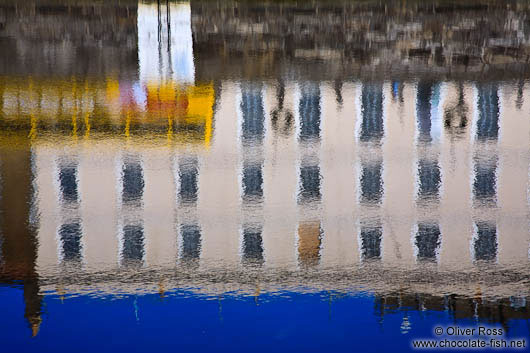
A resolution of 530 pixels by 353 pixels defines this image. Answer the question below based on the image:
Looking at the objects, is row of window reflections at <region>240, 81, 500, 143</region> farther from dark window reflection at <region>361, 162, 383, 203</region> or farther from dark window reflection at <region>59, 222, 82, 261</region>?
dark window reflection at <region>59, 222, 82, 261</region>

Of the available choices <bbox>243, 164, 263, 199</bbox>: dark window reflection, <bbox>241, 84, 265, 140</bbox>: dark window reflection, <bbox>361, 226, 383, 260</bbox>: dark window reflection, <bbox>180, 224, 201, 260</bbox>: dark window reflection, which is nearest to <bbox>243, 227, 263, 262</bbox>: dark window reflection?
<bbox>180, 224, 201, 260</bbox>: dark window reflection

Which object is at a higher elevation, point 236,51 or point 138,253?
point 236,51

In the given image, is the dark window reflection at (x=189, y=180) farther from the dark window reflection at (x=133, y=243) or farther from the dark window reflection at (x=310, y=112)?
the dark window reflection at (x=310, y=112)

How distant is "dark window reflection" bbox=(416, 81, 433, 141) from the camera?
15.6 meters

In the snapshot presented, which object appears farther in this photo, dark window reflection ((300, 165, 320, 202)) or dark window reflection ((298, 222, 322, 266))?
dark window reflection ((300, 165, 320, 202))

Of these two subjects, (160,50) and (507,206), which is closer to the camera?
(507,206)

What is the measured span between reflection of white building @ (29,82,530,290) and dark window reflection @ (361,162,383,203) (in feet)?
0.07

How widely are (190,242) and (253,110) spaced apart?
3646 mm

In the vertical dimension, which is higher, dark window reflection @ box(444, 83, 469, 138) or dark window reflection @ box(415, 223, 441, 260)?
dark window reflection @ box(444, 83, 469, 138)

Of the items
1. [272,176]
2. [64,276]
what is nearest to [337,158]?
[272,176]

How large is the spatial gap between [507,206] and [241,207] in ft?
12.0

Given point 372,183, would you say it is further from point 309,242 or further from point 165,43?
point 165,43

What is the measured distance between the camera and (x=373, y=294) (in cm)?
1091

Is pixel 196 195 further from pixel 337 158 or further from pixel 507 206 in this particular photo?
pixel 507 206
